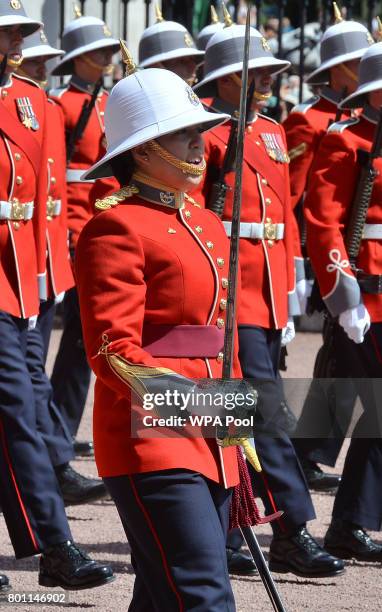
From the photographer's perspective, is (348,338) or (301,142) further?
(301,142)

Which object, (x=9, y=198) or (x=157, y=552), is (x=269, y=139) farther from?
(x=157, y=552)

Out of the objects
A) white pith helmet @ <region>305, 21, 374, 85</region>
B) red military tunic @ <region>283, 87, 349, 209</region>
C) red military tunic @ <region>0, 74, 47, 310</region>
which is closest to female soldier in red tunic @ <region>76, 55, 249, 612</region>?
red military tunic @ <region>0, 74, 47, 310</region>

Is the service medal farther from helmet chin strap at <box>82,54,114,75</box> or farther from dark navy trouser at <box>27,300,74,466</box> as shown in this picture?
helmet chin strap at <box>82,54,114,75</box>

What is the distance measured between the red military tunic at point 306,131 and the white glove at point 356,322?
1532 millimetres

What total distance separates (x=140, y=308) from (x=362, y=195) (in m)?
2.30

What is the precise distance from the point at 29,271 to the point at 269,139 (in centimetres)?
107

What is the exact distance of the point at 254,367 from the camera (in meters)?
5.50

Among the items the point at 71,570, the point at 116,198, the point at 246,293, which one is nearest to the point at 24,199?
the point at 246,293

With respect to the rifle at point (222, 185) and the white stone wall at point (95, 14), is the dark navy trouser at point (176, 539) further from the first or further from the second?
the white stone wall at point (95, 14)

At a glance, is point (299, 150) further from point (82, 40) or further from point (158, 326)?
point (158, 326)

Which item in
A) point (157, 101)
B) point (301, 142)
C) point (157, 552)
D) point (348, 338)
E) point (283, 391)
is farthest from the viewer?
point (301, 142)

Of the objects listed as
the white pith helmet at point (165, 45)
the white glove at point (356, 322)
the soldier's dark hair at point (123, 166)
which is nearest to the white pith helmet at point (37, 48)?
the white pith helmet at point (165, 45)

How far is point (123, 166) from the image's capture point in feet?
13.0

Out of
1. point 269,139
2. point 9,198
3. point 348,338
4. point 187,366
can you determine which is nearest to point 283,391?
point 348,338
